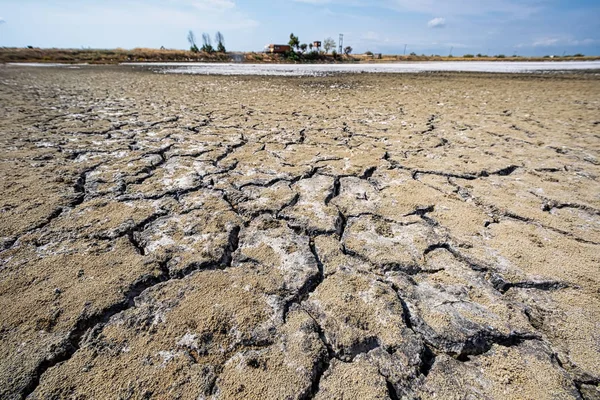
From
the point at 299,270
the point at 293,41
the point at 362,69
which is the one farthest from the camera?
the point at 293,41

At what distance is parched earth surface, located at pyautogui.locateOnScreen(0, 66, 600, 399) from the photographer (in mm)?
887

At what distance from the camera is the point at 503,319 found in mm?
1072

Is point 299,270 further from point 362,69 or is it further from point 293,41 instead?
point 293,41

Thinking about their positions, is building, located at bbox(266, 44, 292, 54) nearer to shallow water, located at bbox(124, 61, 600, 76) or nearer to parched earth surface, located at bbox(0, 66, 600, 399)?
shallow water, located at bbox(124, 61, 600, 76)

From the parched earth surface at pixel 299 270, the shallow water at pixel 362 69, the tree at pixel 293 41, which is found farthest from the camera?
the tree at pixel 293 41

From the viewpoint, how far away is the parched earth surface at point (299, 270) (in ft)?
2.91

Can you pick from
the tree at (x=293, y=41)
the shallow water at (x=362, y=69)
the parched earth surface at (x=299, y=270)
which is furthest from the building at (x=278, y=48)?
the parched earth surface at (x=299, y=270)

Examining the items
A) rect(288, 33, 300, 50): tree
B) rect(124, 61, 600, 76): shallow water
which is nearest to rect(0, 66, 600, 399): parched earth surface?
rect(124, 61, 600, 76): shallow water

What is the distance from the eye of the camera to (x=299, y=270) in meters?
1.32

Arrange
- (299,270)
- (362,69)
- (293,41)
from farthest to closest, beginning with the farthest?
(293,41) → (362,69) → (299,270)

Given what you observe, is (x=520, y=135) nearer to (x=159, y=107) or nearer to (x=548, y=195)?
(x=548, y=195)

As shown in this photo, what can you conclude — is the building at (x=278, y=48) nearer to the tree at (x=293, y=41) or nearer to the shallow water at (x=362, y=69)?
the tree at (x=293, y=41)

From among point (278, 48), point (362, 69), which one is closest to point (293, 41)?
point (278, 48)

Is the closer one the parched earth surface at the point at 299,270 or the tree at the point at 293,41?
the parched earth surface at the point at 299,270
